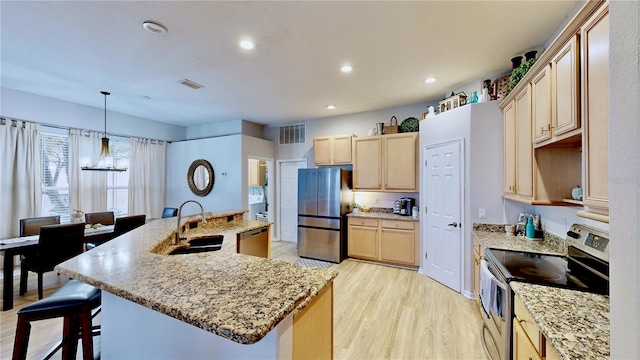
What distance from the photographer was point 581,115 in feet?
4.62

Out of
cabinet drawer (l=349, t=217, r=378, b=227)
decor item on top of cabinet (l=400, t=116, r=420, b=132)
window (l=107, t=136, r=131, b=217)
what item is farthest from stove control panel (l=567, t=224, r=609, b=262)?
window (l=107, t=136, r=131, b=217)

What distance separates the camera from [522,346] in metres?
1.40

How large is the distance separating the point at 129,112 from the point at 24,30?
295cm

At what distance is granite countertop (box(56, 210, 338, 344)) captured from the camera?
0.80 meters

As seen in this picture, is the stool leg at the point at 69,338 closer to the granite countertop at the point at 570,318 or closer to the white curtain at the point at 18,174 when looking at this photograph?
the granite countertop at the point at 570,318

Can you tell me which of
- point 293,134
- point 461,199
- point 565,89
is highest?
point 293,134

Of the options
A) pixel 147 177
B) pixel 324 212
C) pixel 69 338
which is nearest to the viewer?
pixel 69 338

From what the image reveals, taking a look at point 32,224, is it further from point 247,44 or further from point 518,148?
point 518,148

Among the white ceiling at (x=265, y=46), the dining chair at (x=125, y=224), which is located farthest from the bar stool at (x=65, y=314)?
the dining chair at (x=125, y=224)

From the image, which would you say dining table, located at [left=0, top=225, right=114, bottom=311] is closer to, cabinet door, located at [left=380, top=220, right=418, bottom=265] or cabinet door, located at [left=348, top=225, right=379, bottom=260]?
cabinet door, located at [left=348, top=225, right=379, bottom=260]

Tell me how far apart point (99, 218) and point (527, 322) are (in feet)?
18.5

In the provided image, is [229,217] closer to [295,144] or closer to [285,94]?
[285,94]

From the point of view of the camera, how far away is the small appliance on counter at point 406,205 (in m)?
4.36

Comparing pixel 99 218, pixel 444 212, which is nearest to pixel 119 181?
pixel 99 218
